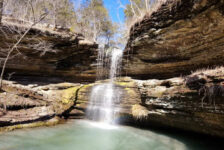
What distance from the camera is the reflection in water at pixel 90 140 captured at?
4.39 metres

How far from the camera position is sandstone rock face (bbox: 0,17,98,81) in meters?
7.45

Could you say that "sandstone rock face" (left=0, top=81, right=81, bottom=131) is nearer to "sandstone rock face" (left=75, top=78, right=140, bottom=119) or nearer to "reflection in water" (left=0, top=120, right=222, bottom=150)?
"sandstone rock face" (left=75, top=78, right=140, bottom=119)

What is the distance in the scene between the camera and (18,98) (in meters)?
6.69

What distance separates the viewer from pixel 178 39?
576 cm

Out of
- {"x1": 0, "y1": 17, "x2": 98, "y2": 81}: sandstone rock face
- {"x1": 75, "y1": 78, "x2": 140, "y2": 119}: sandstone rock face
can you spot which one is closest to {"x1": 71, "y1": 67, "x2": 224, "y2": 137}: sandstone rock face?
{"x1": 75, "y1": 78, "x2": 140, "y2": 119}: sandstone rock face

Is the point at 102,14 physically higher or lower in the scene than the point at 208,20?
higher

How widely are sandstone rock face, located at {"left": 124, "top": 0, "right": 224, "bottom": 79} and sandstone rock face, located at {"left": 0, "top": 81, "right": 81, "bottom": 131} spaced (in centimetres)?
456

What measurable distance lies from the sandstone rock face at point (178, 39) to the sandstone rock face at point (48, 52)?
3088 mm

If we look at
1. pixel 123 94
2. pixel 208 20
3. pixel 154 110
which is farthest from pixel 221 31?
pixel 123 94

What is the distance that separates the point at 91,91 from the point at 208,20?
615 cm

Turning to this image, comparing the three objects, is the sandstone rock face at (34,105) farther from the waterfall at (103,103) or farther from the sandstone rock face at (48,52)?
the sandstone rock face at (48,52)

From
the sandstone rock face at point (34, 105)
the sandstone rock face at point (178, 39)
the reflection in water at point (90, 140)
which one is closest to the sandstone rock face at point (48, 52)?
the sandstone rock face at point (34, 105)

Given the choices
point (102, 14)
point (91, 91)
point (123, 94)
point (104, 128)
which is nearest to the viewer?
point (104, 128)

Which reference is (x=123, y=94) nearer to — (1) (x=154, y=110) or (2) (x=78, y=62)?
(1) (x=154, y=110)
